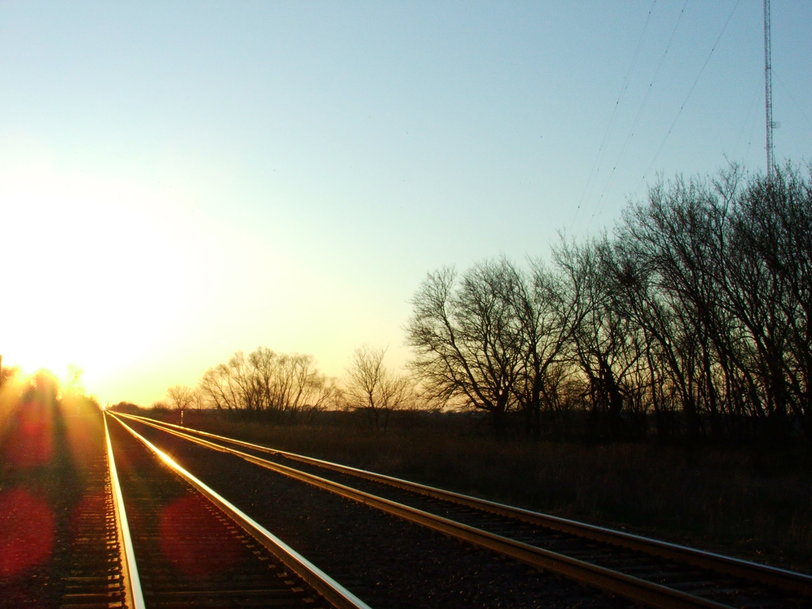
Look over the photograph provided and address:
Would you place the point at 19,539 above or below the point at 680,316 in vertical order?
below

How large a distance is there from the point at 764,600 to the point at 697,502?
300 inches

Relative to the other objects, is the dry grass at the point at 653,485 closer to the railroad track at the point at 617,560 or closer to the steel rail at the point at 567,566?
the railroad track at the point at 617,560

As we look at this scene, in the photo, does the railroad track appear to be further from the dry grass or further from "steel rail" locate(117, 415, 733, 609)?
the dry grass

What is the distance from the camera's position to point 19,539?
10.7 meters

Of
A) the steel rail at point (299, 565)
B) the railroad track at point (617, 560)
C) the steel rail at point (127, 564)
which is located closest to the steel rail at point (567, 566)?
the railroad track at point (617, 560)

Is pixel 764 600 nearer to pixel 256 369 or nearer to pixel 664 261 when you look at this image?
pixel 664 261

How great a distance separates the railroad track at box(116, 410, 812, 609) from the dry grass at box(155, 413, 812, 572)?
151 cm

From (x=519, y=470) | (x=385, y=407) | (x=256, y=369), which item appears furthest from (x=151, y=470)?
(x=256, y=369)

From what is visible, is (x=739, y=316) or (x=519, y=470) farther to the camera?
(x=739, y=316)

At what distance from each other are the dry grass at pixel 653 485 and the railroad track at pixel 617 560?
1.51 m

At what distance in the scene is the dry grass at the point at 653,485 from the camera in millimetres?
11506

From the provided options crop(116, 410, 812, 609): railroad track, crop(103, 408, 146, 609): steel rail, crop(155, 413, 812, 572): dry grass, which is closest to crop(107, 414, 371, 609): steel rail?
crop(103, 408, 146, 609): steel rail

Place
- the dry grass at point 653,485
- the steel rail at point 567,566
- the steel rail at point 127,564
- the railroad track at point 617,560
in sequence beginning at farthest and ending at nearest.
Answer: the dry grass at point 653,485 < the railroad track at point 617,560 < the steel rail at point 127,564 < the steel rail at point 567,566

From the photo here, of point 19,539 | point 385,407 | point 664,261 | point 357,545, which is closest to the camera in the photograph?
point 357,545
